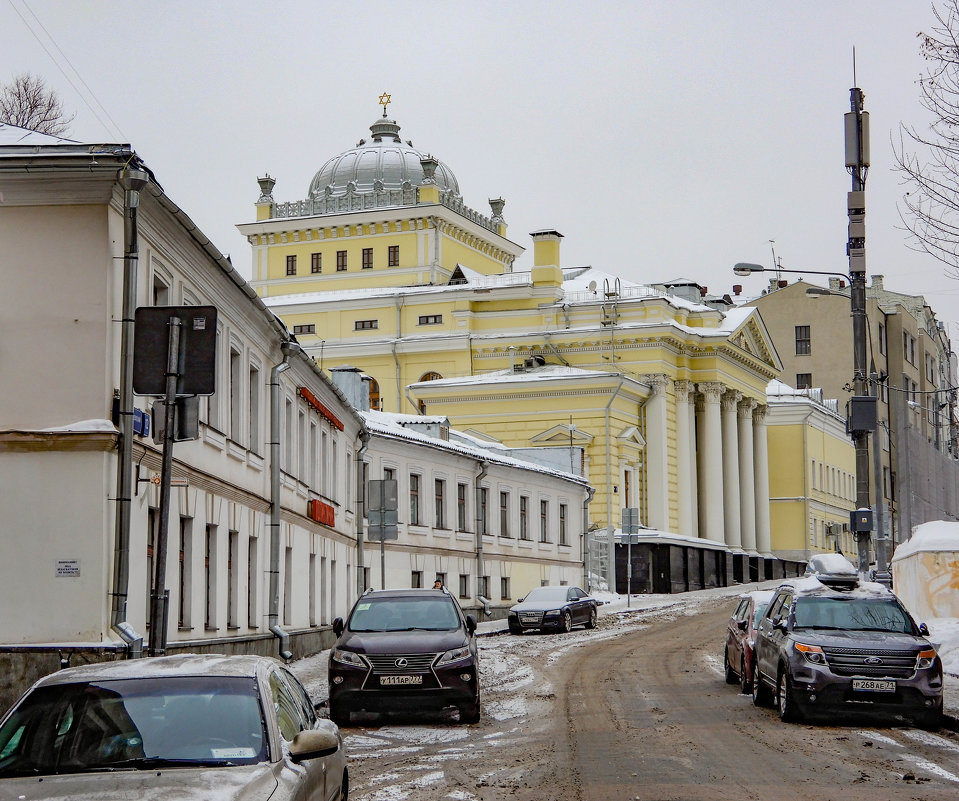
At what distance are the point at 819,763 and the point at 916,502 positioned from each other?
3727 cm

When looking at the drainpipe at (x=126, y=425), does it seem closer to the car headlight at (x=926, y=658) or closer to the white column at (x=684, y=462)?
the car headlight at (x=926, y=658)

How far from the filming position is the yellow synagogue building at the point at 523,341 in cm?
7031

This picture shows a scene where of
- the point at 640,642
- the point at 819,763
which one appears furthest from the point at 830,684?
the point at 640,642

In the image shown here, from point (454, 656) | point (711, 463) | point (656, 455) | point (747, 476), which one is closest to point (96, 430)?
point (454, 656)

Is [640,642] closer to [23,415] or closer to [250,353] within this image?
[250,353]

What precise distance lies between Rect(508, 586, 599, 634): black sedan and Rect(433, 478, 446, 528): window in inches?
157

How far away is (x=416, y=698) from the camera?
17.7 m

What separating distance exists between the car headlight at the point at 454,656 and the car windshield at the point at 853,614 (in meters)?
3.84

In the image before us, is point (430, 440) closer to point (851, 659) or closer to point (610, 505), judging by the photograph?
point (610, 505)

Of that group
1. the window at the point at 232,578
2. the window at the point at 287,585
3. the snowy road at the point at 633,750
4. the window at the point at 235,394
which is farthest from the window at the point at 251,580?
the window at the point at 287,585

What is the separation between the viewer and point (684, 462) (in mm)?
78375

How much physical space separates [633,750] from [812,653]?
3728mm

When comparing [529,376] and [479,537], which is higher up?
[529,376]

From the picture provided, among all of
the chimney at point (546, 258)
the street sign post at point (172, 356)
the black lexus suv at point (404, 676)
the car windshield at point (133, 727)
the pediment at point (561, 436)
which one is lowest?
the black lexus suv at point (404, 676)
